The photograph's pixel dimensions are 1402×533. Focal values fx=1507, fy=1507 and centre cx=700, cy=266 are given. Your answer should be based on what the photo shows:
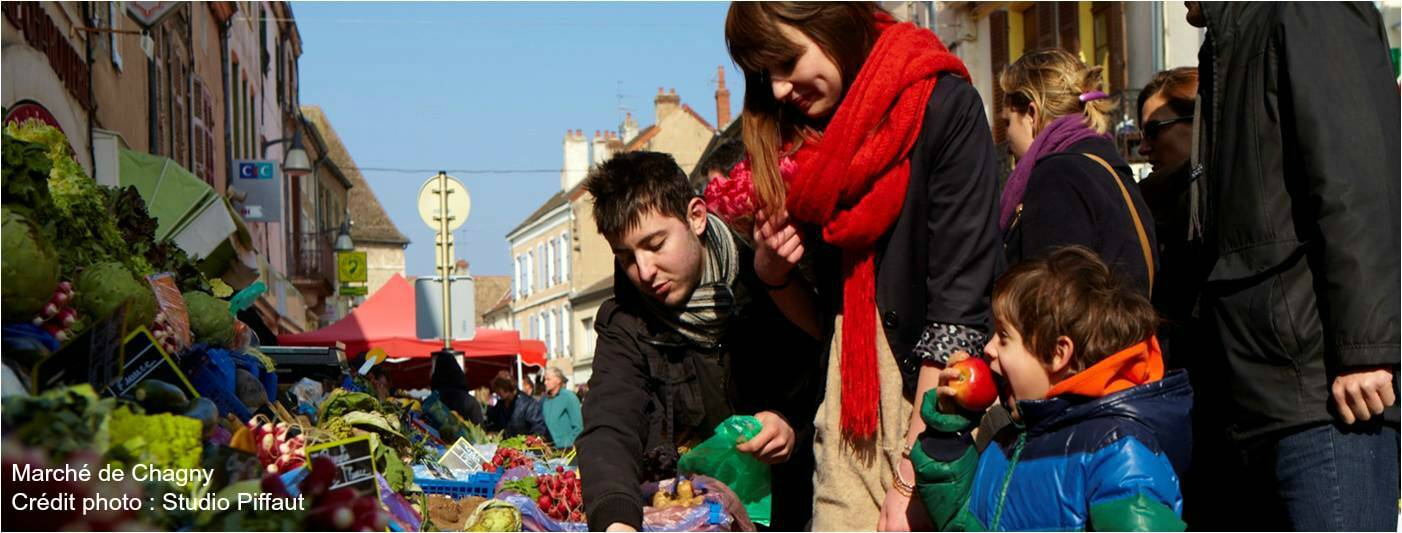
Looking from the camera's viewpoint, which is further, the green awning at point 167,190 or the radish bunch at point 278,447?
the green awning at point 167,190

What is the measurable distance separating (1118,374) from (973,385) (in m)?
0.29

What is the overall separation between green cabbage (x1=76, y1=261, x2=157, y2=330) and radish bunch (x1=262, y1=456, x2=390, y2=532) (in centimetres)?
106

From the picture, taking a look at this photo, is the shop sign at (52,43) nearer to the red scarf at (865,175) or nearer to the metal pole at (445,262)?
the red scarf at (865,175)

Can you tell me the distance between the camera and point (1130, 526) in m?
2.57

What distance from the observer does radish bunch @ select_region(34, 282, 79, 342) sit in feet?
8.80

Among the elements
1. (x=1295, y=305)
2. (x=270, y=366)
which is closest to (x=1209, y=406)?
(x=1295, y=305)

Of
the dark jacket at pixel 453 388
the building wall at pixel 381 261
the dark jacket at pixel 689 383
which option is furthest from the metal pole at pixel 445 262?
the building wall at pixel 381 261

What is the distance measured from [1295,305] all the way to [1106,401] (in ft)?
1.57

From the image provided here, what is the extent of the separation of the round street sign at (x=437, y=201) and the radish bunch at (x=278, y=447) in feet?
42.1

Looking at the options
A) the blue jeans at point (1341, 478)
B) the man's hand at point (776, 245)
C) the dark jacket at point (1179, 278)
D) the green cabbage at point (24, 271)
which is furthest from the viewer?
the dark jacket at point (1179, 278)

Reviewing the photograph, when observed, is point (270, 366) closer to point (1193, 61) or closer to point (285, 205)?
point (1193, 61)

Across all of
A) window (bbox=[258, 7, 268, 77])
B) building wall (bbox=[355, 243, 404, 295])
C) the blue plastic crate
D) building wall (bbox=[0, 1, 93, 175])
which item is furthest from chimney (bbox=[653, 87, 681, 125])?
the blue plastic crate

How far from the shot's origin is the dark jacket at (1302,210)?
9.33ft

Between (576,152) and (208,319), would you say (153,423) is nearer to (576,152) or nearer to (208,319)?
(208,319)
